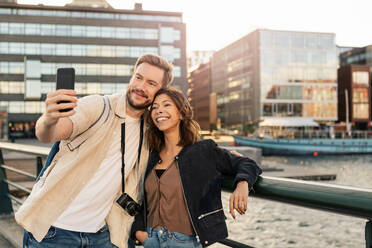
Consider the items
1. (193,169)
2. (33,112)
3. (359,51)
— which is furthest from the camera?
(359,51)

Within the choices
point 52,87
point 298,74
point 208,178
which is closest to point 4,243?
point 208,178

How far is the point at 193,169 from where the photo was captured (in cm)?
206

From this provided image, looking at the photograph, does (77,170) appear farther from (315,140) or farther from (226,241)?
(315,140)

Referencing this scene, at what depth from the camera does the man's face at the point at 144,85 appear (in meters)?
2.32

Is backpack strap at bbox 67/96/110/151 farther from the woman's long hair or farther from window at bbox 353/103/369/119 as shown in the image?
window at bbox 353/103/369/119

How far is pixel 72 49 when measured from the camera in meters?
61.0

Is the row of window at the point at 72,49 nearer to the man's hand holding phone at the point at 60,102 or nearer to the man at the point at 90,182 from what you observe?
the man at the point at 90,182

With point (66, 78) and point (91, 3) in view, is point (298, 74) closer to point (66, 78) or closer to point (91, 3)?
point (91, 3)

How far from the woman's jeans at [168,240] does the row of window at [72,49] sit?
60.2 metres

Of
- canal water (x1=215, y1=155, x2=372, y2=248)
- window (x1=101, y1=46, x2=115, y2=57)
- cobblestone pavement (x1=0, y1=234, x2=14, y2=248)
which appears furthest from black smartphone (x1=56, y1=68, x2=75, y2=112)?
window (x1=101, y1=46, x2=115, y2=57)

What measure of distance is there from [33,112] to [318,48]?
49309mm

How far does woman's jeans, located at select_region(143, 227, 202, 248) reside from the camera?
2062mm

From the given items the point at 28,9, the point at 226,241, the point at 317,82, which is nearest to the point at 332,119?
the point at 317,82

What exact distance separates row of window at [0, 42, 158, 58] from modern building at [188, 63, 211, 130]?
43560 millimetres
